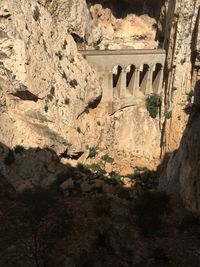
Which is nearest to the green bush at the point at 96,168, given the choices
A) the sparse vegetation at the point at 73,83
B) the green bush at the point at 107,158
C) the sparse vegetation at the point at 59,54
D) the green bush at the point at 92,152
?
the green bush at the point at 92,152

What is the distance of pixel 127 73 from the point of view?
44.1 m

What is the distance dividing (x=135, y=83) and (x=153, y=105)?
3406mm

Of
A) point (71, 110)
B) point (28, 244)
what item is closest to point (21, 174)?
point (71, 110)

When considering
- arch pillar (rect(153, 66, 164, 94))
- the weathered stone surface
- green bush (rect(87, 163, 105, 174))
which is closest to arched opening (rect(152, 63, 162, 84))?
arch pillar (rect(153, 66, 164, 94))

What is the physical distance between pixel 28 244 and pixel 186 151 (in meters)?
12.1

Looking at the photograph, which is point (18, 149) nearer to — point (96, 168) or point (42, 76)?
point (42, 76)

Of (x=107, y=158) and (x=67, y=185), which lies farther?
(x=107, y=158)

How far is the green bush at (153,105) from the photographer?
42.9 m

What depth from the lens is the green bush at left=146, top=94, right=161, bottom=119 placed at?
42.9 meters

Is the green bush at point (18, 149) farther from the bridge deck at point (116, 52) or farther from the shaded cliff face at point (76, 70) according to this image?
the bridge deck at point (116, 52)

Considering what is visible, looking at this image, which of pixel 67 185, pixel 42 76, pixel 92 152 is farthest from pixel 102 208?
pixel 42 76

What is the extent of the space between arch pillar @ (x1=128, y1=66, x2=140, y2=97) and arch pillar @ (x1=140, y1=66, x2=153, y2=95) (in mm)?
933

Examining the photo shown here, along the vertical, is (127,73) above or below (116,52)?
below

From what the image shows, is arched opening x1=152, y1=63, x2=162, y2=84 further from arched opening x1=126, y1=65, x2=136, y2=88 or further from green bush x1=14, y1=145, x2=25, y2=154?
green bush x1=14, y1=145, x2=25, y2=154
